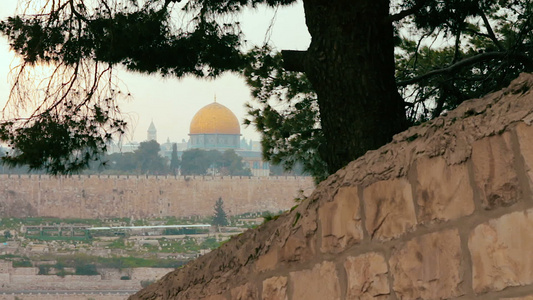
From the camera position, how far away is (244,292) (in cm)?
278

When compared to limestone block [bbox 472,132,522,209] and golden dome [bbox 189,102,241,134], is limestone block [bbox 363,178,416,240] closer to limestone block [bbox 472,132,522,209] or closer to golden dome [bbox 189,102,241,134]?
limestone block [bbox 472,132,522,209]

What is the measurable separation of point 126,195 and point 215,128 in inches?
702

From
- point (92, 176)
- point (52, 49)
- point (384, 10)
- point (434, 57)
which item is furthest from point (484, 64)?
point (92, 176)

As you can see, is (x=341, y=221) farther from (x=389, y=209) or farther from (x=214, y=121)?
(x=214, y=121)

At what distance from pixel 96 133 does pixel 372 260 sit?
3477 millimetres

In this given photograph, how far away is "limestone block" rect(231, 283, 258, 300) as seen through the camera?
2.72m

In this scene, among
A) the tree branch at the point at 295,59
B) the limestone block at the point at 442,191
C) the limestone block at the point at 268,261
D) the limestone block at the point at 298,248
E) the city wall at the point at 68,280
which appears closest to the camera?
the limestone block at the point at 442,191

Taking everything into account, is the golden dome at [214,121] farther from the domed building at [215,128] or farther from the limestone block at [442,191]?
the limestone block at [442,191]

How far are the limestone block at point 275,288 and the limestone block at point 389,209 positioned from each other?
427 mm

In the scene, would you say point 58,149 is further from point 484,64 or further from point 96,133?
point 484,64

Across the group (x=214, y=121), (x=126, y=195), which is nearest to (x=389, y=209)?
(x=126, y=195)

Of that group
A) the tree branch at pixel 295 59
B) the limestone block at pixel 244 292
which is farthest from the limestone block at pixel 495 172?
the tree branch at pixel 295 59

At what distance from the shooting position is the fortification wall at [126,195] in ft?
205

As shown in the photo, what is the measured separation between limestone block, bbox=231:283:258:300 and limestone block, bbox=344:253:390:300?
0.48 meters
